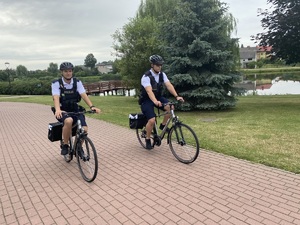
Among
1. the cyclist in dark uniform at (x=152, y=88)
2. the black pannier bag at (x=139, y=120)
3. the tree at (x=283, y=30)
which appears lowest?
the black pannier bag at (x=139, y=120)

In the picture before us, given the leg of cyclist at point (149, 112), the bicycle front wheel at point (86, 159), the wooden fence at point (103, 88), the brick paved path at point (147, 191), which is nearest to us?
the brick paved path at point (147, 191)

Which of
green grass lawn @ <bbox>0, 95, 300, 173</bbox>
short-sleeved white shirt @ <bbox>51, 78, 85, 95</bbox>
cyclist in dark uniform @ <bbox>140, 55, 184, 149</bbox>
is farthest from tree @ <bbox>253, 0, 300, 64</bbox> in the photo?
short-sleeved white shirt @ <bbox>51, 78, 85, 95</bbox>

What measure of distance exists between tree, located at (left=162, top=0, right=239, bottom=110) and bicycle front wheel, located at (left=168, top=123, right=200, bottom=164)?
262 inches

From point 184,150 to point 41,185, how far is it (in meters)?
2.56

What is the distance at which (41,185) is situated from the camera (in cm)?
434

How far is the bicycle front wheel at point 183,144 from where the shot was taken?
4898 mm

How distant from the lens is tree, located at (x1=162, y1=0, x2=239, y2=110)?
1166cm

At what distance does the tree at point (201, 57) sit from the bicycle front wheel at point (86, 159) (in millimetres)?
7720

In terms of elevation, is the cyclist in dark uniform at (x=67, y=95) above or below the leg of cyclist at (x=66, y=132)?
above

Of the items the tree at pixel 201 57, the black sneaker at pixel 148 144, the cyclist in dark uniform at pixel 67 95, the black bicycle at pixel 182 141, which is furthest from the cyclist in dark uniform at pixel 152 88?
the tree at pixel 201 57

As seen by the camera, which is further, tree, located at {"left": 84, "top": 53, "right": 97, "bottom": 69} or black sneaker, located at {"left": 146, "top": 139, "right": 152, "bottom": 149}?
tree, located at {"left": 84, "top": 53, "right": 97, "bottom": 69}

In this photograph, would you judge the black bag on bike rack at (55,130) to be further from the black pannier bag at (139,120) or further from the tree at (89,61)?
the tree at (89,61)

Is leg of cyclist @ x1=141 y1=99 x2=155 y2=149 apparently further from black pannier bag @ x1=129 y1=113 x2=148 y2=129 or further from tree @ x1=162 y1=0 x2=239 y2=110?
tree @ x1=162 y1=0 x2=239 y2=110

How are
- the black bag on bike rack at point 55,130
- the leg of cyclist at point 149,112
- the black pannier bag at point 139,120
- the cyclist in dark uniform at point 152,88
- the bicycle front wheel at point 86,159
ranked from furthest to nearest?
the black pannier bag at point 139,120
the leg of cyclist at point 149,112
the cyclist in dark uniform at point 152,88
the black bag on bike rack at point 55,130
the bicycle front wheel at point 86,159
